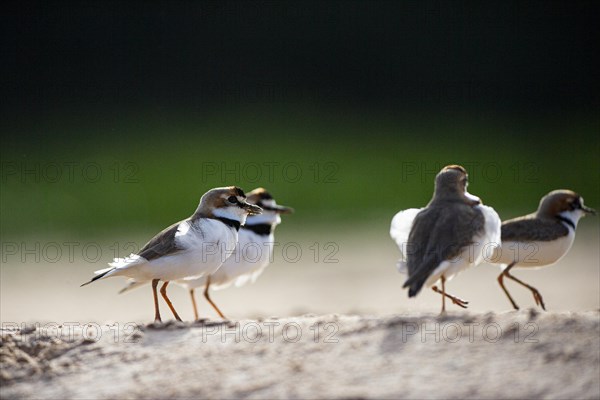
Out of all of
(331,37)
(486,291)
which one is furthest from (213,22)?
(486,291)

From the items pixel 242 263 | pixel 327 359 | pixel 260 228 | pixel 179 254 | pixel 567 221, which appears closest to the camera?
pixel 327 359

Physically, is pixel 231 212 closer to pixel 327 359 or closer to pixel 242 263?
pixel 242 263

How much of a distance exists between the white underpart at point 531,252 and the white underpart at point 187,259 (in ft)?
7.68

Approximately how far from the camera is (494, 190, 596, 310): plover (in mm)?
9117

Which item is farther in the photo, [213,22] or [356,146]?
[213,22]

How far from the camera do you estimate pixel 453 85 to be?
31.2 m

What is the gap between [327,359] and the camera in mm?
6273

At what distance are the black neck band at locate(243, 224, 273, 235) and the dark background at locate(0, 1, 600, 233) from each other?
42.7 ft

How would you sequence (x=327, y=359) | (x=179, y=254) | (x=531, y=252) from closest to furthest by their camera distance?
(x=327, y=359), (x=179, y=254), (x=531, y=252)

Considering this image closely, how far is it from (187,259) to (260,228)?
3017 millimetres

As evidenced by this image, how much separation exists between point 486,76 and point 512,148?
5150 millimetres

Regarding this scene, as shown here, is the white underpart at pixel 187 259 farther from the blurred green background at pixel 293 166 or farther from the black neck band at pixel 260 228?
the blurred green background at pixel 293 166

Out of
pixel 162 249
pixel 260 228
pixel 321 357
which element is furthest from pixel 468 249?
pixel 260 228

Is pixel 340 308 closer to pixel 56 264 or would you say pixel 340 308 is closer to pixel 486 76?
pixel 56 264
